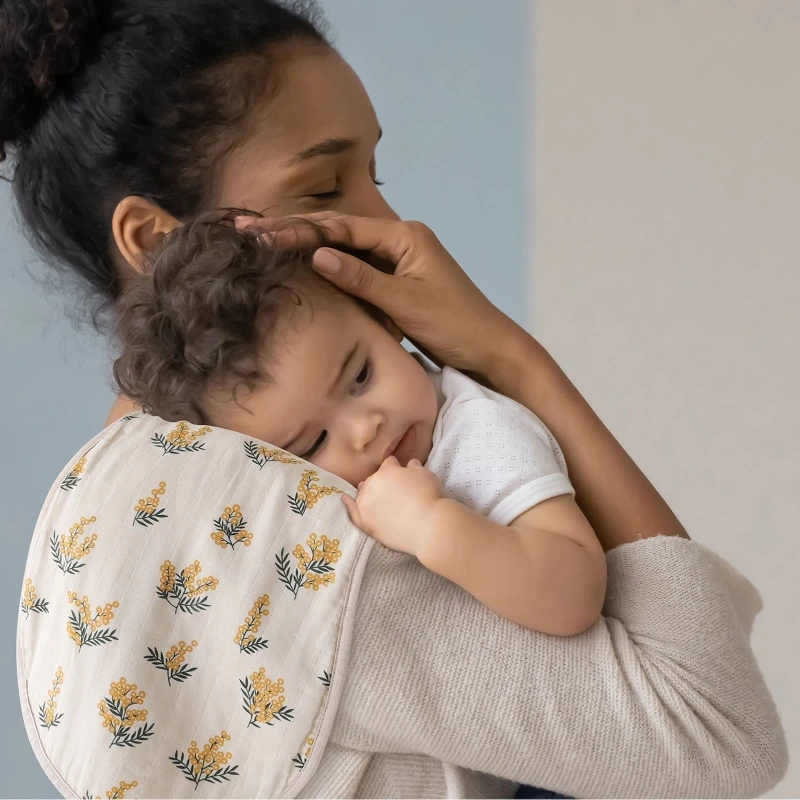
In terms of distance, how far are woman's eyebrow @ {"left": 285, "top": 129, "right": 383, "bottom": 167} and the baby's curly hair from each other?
11cm

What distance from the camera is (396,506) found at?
0.77 metres

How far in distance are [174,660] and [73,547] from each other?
0.39 ft

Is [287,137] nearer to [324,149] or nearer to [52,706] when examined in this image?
[324,149]

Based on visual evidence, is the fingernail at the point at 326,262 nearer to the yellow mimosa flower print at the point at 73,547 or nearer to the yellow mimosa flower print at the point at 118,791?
the yellow mimosa flower print at the point at 73,547

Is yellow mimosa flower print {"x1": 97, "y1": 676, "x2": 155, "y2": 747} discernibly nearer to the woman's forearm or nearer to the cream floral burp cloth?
the cream floral burp cloth

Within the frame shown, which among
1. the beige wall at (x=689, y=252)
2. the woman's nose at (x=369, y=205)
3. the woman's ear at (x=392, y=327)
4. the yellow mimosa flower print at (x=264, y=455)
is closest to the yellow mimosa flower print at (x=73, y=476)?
the yellow mimosa flower print at (x=264, y=455)

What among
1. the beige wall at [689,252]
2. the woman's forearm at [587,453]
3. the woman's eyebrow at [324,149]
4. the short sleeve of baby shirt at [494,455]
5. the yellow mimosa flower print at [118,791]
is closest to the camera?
the yellow mimosa flower print at [118,791]

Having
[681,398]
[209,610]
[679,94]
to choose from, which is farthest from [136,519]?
[679,94]

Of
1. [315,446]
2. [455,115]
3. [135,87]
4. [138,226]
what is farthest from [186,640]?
[455,115]

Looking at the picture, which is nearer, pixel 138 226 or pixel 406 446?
pixel 406 446

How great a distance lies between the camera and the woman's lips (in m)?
0.92

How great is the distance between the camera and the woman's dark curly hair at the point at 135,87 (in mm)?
1068

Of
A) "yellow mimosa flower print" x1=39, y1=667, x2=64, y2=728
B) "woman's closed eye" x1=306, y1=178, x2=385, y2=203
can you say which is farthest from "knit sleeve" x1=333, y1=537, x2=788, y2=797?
"woman's closed eye" x1=306, y1=178, x2=385, y2=203

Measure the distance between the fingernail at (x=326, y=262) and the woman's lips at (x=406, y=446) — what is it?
17 centimetres
